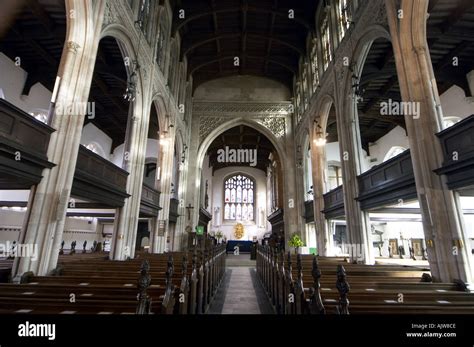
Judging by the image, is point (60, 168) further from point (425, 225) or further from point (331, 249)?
point (331, 249)

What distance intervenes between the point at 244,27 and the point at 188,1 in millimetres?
3375

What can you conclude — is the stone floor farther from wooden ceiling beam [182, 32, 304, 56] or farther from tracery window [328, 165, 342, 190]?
wooden ceiling beam [182, 32, 304, 56]

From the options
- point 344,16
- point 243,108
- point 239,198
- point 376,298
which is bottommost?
point 376,298

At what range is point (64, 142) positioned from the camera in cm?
520

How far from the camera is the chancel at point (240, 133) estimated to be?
13.1ft

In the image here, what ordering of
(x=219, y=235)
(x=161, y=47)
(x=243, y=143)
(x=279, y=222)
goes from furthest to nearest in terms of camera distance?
(x=219, y=235) → (x=243, y=143) → (x=279, y=222) → (x=161, y=47)

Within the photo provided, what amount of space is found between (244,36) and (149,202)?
37.9 feet

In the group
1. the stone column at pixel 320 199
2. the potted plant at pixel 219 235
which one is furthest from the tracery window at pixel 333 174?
the potted plant at pixel 219 235

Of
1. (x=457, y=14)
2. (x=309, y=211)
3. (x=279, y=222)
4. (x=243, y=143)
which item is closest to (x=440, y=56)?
(x=457, y=14)

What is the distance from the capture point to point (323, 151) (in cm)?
1272

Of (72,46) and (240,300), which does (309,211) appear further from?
(72,46)

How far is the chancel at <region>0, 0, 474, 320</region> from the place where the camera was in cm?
400

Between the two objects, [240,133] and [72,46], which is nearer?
[72,46]

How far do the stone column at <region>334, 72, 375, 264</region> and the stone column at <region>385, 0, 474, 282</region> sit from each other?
9.93 feet
